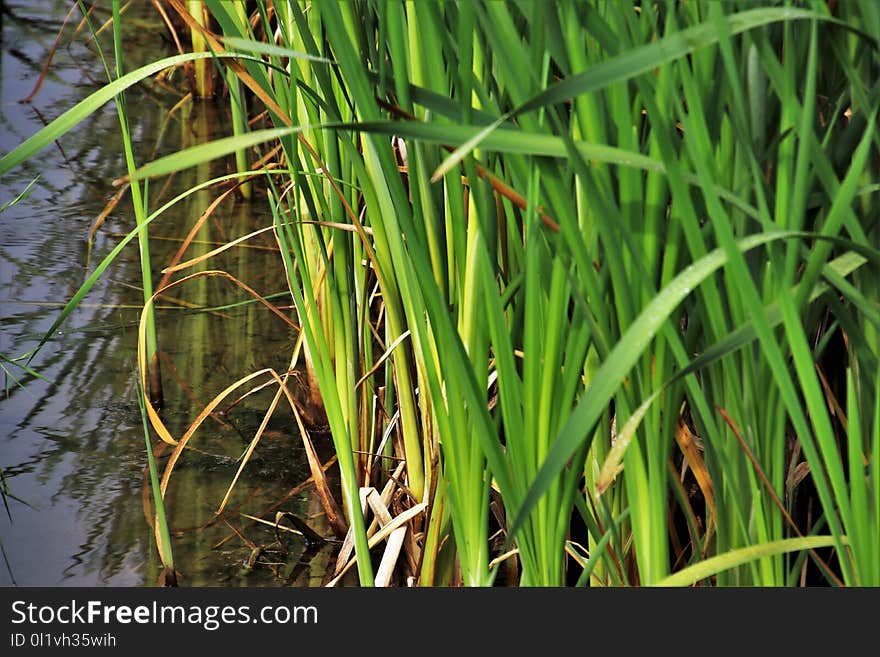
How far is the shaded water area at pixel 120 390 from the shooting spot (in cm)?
119

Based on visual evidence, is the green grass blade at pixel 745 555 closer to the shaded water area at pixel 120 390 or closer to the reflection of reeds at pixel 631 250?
the reflection of reeds at pixel 631 250

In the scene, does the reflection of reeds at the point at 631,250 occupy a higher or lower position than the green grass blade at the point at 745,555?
higher

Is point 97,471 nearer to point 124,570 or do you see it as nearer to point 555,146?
point 124,570

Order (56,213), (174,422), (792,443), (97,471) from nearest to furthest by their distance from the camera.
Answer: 1. (792,443)
2. (97,471)
3. (174,422)
4. (56,213)

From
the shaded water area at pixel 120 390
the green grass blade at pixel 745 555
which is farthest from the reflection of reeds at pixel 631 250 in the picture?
the shaded water area at pixel 120 390

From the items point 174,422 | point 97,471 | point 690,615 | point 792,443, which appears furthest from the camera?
point 174,422

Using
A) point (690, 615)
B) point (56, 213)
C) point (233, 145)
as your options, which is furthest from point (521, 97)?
point (56, 213)

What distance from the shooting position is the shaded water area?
1.19 meters

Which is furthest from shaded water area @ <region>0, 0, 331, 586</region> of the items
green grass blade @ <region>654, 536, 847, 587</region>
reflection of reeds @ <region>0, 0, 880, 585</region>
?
green grass blade @ <region>654, 536, 847, 587</region>

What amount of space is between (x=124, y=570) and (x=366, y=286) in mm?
434

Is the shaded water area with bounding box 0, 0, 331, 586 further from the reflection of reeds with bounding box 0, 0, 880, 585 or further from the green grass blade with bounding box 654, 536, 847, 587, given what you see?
the green grass blade with bounding box 654, 536, 847, 587

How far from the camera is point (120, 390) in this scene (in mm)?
1487

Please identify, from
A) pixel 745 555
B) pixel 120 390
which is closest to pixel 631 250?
pixel 745 555

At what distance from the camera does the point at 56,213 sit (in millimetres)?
2021
